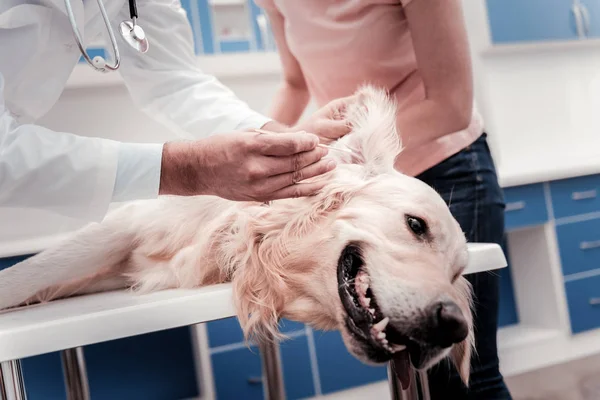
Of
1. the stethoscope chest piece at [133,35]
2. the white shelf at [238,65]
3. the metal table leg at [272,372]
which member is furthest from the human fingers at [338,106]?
the white shelf at [238,65]

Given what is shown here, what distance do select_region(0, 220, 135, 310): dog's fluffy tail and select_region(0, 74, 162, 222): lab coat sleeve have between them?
30cm

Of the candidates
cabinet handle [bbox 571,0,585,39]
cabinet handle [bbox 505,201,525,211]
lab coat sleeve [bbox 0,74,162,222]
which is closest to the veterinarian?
lab coat sleeve [bbox 0,74,162,222]

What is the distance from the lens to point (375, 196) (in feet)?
3.70

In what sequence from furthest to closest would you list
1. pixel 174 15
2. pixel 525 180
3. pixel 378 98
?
pixel 525 180, pixel 174 15, pixel 378 98

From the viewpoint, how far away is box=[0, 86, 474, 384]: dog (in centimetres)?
97

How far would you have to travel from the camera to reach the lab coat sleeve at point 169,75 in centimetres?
142

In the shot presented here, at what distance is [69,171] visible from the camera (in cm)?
94

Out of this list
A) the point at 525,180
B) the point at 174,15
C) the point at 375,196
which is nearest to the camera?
the point at 375,196

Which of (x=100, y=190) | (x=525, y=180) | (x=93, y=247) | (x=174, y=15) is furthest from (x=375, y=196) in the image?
(x=525, y=180)

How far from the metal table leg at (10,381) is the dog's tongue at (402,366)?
0.54 metres

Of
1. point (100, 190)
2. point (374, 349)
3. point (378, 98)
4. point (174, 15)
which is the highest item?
point (174, 15)

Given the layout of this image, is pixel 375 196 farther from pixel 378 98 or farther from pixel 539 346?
pixel 539 346

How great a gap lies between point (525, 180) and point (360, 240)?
240 cm

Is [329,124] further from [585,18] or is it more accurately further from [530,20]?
[585,18]
